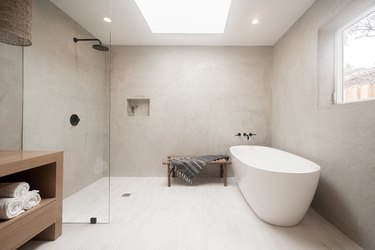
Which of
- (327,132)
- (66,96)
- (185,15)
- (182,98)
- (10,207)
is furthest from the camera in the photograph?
(182,98)

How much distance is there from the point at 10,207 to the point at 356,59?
9.75ft

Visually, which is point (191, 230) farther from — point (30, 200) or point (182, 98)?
point (182, 98)

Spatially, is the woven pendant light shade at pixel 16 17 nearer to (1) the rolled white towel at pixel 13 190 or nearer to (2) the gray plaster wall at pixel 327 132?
(1) the rolled white towel at pixel 13 190

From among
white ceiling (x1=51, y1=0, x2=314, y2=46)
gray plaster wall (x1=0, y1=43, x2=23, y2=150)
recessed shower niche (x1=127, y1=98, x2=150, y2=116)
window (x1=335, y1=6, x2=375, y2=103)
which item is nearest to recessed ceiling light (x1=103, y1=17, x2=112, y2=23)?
white ceiling (x1=51, y1=0, x2=314, y2=46)

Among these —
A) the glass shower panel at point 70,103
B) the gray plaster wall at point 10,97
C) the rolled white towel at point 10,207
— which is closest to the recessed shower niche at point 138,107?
the glass shower panel at point 70,103

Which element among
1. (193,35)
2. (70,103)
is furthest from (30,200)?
(193,35)

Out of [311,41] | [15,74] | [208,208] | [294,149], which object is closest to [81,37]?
[15,74]

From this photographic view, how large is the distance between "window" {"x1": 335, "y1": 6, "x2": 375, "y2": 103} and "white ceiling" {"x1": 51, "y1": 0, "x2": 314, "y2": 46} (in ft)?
1.84

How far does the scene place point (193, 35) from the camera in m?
2.65

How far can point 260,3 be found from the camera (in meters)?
1.94

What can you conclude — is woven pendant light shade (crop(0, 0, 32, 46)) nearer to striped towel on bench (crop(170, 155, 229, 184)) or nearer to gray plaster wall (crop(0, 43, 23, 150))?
gray plaster wall (crop(0, 43, 23, 150))

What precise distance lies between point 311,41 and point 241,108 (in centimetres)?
134

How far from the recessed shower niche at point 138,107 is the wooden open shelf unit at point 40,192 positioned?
1.72m

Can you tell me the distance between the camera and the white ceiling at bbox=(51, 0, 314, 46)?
6.40 feet
